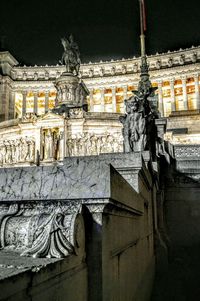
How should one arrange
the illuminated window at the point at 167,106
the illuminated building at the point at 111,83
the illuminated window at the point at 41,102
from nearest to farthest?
the illuminated building at the point at 111,83
the illuminated window at the point at 167,106
the illuminated window at the point at 41,102

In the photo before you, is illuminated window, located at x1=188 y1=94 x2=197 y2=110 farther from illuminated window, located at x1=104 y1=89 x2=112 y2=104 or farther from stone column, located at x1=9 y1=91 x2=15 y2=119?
stone column, located at x1=9 y1=91 x2=15 y2=119

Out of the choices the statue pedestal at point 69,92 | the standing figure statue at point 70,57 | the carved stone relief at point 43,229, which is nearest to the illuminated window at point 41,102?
the standing figure statue at point 70,57

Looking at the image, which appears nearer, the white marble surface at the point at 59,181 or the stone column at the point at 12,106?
the white marble surface at the point at 59,181

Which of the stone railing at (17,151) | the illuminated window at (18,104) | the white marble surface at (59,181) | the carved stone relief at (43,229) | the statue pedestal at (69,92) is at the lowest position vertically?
the carved stone relief at (43,229)

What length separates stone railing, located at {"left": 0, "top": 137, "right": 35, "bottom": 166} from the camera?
33.6 m

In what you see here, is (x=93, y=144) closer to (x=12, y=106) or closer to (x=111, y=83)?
(x=111, y=83)

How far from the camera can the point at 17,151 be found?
3466 centimetres

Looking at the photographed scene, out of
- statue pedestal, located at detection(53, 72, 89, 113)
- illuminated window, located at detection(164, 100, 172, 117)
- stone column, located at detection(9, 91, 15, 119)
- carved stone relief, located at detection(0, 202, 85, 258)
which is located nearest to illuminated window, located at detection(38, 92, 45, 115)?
stone column, located at detection(9, 91, 15, 119)

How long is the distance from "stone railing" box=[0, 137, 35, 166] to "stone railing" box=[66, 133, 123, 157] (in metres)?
4.13

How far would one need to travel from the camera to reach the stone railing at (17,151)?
33.6 metres

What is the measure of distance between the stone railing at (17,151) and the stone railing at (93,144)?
13.6 feet

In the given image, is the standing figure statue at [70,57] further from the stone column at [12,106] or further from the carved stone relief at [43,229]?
the carved stone relief at [43,229]

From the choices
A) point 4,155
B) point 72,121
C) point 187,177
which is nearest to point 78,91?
point 72,121

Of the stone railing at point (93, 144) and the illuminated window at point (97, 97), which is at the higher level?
the illuminated window at point (97, 97)
